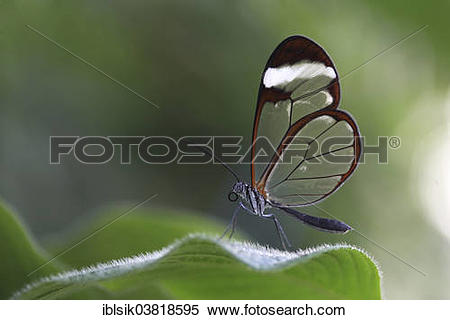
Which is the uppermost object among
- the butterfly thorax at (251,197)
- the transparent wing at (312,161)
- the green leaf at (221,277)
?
the transparent wing at (312,161)

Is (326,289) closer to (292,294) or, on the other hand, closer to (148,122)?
(292,294)

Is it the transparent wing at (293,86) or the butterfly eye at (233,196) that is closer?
the transparent wing at (293,86)

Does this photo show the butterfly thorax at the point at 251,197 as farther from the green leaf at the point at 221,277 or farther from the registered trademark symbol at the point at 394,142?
the registered trademark symbol at the point at 394,142

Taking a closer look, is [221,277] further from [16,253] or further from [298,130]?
[298,130]

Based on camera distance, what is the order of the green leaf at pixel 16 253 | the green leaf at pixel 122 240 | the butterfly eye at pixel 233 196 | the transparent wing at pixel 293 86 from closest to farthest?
1. the green leaf at pixel 16 253
2. the green leaf at pixel 122 240
3. the transparent wing at pixel 293 86
4. the butterfly eye at pixel 233 196

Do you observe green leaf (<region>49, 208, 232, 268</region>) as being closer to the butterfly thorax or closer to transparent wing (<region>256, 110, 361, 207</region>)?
the butterfly thorax

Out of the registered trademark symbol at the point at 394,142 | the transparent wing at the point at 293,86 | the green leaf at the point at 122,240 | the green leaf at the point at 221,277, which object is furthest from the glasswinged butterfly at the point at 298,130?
the registered trademark symbol at the point at 394,142

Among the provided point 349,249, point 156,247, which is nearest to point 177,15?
point 156,247
